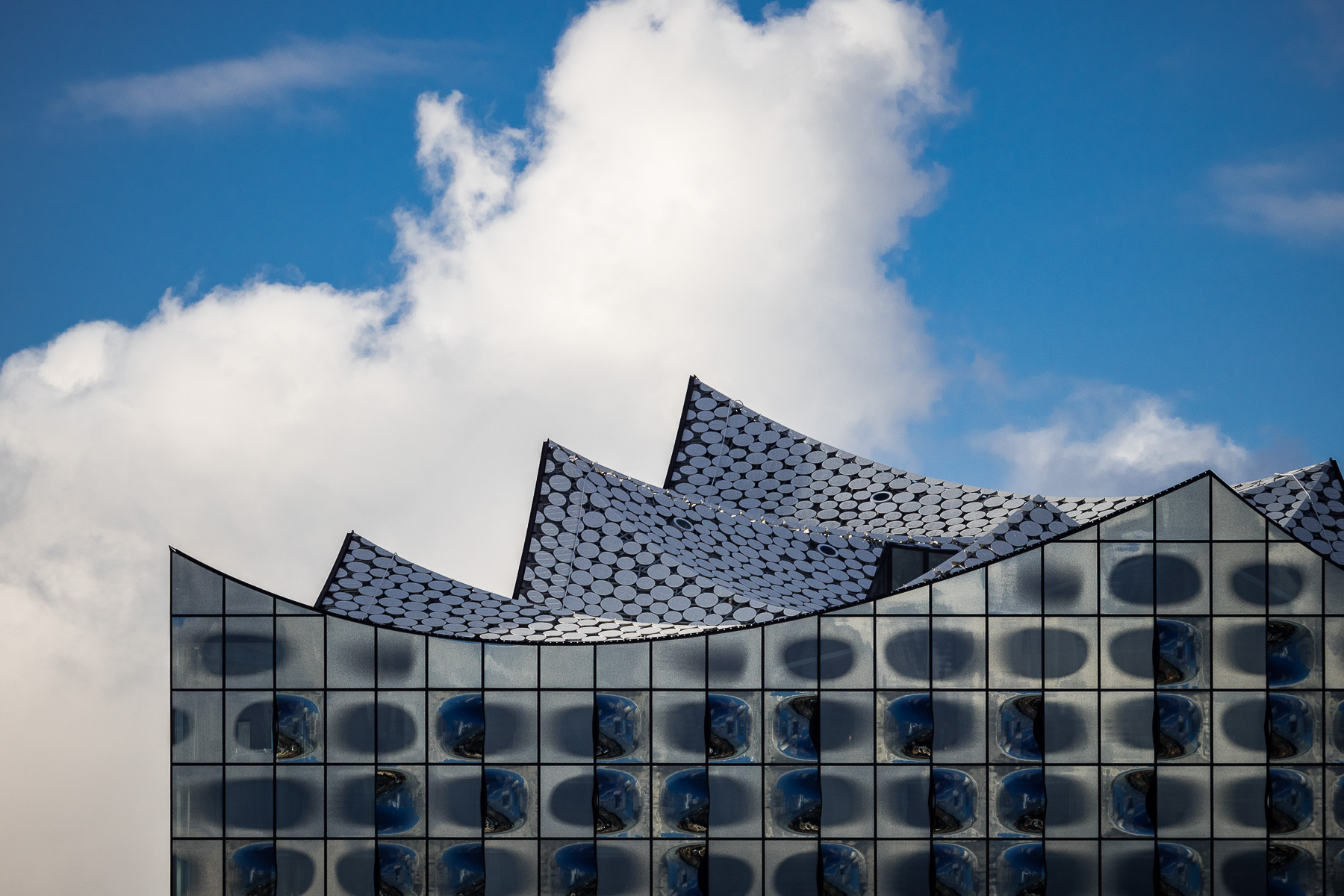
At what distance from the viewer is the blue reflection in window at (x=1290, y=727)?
75.3ft

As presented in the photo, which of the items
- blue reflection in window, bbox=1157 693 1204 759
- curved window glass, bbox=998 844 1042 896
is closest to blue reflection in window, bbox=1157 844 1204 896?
blue reflection in window, bbox=1157 693 1204 759

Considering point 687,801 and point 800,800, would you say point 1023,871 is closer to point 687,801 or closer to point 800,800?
point 800,800

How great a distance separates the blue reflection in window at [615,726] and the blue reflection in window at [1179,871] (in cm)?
890

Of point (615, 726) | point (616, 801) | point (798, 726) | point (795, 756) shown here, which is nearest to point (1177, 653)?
point (798, 726)

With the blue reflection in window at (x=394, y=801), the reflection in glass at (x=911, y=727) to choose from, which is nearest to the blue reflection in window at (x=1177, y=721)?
the reflection in glass at (x=911, y=727)

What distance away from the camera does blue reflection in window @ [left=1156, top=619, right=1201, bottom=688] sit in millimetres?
23062

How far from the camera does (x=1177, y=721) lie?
75.6 feet

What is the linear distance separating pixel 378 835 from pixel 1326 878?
1576cm

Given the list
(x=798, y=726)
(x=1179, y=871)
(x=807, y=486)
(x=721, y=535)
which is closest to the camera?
(x=1179, y=871)

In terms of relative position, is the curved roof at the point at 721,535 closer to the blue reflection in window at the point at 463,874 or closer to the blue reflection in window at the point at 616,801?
the blue reflection in window at the point at 616,801

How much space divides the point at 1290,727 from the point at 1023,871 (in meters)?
5.04

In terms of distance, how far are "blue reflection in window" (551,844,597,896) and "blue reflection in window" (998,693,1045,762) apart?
7086mm

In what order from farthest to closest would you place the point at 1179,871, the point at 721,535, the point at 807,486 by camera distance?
the point at 807,486, the point at 721,535, the point at 1179,871

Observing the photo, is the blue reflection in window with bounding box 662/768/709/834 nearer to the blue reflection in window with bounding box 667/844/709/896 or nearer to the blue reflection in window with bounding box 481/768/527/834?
the blue reflection in window with bounding box 667/844/709/896
